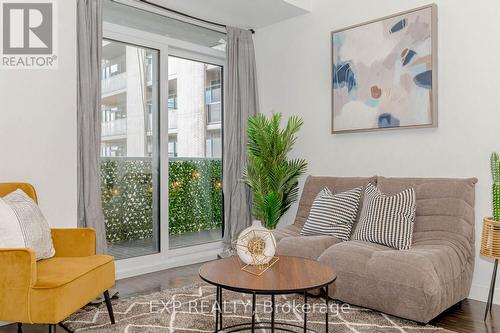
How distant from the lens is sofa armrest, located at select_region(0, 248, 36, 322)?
194cm

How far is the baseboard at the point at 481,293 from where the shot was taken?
9.90 feet

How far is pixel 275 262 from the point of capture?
2.47 metres

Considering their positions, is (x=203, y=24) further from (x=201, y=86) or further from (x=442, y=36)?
(x=442, y=36)

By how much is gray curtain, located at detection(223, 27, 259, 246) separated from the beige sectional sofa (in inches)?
45.1

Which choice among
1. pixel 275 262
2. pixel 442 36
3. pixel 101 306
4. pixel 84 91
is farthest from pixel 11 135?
pixel 442 36

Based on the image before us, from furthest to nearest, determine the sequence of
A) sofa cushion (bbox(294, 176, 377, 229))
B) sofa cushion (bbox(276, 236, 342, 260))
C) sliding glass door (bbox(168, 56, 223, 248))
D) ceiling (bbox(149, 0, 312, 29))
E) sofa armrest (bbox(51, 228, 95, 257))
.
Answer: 1. sliding glass door (bbox(168, 56, 223, 248))
2. ceiling (bbox(149, 0, 312, 29))
3. sofa cushion (bbox(294, 176, 377, 229))
4. sofa cushion (bbox(276, 236, 342, 260))
5. sofa armrest (bbox(51, 228, 95, 257))

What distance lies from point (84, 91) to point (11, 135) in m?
0.73

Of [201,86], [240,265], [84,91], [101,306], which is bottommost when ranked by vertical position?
[101,306]

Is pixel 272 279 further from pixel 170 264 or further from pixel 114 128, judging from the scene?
pixel 114 128

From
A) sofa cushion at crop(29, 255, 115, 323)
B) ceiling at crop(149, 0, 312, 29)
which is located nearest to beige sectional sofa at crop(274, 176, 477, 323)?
sofa cushion at crop(29, 255, 115, 323)

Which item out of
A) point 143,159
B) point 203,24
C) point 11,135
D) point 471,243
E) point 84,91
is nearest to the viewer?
point 11,135

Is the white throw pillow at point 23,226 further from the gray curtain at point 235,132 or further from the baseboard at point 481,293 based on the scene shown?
the baseboard at point 481,293

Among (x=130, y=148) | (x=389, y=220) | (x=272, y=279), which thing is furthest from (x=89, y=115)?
(x=389, y=220)

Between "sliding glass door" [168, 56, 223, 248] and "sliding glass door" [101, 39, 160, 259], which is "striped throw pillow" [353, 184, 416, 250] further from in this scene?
"sliding glass door" [101, 39, 160, 259]
